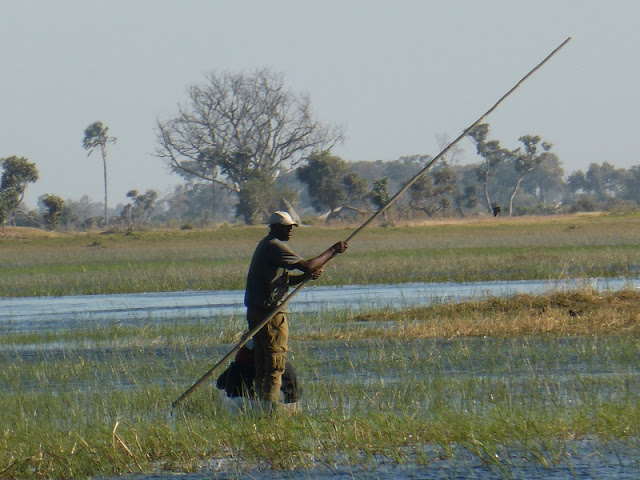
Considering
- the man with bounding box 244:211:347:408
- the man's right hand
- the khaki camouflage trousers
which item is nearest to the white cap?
the man with bounding box 244:211:347:408

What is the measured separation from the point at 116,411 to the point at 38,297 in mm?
17536

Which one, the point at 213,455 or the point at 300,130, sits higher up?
the point at 300,130

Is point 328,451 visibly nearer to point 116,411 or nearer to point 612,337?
point 116,411

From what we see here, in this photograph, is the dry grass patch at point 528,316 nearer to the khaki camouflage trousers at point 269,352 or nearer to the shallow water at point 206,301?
the shallow water at point 206,301

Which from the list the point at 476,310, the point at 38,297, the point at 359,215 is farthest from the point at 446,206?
the point at 476,310

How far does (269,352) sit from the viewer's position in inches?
359

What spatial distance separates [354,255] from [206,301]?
14.6 m

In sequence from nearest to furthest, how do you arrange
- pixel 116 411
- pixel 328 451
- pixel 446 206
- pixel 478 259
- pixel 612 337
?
pixel 328 451 → pixel 116 411 → pixel 612 337 → pixel 478 259 → pixel 446 206

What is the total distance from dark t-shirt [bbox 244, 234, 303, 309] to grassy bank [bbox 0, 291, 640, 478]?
0.95 meters

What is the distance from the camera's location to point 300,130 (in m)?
74.4

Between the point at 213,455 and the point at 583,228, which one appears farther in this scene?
the point at 583,228

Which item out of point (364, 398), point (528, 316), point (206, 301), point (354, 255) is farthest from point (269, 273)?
point (354, 255)

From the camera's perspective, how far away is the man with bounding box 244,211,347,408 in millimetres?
8891

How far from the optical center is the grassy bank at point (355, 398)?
8023 mm
